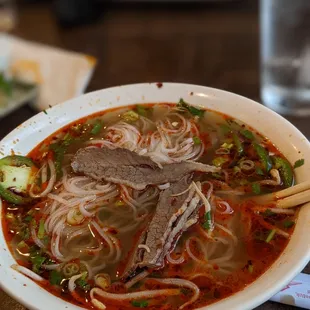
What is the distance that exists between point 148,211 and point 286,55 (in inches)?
64.0

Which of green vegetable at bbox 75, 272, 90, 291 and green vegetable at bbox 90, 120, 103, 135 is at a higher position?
green vegetable at bbox 90, 120, 103, 135

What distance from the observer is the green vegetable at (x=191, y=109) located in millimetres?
1806

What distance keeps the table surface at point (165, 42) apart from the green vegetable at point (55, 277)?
57.7 inches

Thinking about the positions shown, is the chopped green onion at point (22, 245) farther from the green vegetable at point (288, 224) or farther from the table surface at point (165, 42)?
the table surface at point (165, 42)

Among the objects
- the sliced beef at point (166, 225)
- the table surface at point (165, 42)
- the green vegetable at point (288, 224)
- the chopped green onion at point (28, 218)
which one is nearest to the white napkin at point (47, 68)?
the table surface at point (165, 42)

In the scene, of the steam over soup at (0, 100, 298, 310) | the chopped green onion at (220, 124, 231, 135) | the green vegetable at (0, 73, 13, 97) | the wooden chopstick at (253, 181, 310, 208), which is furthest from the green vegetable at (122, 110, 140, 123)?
the green vegetable at (0, 73, 13, 97)

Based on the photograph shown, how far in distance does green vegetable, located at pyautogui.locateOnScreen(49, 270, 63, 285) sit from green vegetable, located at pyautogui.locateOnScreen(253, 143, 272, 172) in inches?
27.6

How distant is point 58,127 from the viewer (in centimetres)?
179

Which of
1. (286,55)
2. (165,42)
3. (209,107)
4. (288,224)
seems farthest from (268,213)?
(165,42)

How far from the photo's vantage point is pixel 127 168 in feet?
5.18

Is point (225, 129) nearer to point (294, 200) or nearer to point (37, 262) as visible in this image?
point (294, 200)

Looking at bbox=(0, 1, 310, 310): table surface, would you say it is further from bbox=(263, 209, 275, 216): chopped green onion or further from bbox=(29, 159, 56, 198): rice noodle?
bbox=(263, 209, 275, 216): chopped green onion

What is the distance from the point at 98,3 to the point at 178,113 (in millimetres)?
2390

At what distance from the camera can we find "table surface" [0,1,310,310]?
3117 mm
